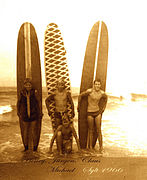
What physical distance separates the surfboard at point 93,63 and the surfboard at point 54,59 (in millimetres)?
249

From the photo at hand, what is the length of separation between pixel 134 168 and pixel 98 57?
170cm

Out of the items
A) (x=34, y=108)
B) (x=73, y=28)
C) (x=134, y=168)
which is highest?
Answer: (x=73, y=28)

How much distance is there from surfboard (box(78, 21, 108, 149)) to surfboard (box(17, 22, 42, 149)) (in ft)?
2.23

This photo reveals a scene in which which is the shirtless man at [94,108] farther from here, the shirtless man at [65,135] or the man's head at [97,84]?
the shirtless man at [65,135]

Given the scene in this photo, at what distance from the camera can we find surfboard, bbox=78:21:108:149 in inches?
148

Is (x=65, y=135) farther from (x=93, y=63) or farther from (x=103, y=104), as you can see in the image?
(x=93, y=63)

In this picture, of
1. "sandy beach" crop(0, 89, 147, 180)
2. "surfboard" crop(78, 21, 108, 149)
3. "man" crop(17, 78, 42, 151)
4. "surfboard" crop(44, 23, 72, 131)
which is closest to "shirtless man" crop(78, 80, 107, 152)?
"surfboard" crop(78, 21, 108, 149)

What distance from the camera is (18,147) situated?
3787mm

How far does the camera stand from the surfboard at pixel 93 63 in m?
3.76

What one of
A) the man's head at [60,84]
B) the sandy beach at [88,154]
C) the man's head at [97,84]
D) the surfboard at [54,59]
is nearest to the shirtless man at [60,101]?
the man's head at [60,84]

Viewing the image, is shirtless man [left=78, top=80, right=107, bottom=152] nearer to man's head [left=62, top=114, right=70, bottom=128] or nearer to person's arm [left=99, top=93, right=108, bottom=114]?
person's arm [left=99, top=93, right=108, bottom=114]

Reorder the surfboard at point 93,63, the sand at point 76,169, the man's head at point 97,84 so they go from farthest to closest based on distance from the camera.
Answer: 1. the surfboard at point 93,63
2. the man's head at point 97,84
3. the sand at point 76,169

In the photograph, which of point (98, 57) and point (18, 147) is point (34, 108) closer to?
point (18, 147)

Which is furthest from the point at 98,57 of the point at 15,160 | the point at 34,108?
the point at 15,160
